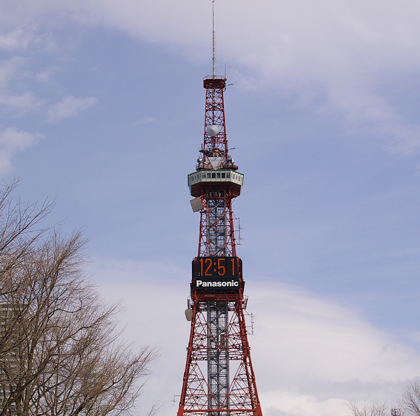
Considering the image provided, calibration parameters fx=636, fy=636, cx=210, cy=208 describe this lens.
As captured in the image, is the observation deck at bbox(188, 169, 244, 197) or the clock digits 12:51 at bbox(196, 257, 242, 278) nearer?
the clock digits 12:51 at bbox(196, 257, 242, 278)

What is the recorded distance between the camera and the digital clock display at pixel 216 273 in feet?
296

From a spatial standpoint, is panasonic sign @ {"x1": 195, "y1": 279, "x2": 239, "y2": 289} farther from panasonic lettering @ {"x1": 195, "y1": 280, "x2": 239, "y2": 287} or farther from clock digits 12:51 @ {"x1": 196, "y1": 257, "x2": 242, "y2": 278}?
clock digits 12:51 @ {"x1": 196, "y1": 257, "x2": 242, "y2": 278}

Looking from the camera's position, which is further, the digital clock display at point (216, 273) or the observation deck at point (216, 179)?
the observation deck at point (216, 179)

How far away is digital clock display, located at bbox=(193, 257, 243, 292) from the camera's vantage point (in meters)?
90.1

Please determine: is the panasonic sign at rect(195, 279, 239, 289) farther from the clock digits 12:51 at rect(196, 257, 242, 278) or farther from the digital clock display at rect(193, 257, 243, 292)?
the clock digits 12:51 at rect(196, 257, 242, 278)

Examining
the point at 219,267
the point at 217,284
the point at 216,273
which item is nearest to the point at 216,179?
the point at 219,267

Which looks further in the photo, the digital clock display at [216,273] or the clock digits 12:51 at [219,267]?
the clock digits 12:51 at [219,267]

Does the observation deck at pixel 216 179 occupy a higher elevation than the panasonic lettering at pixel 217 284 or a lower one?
higher

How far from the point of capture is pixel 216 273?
90.9 metres

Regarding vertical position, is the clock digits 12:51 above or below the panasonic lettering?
above

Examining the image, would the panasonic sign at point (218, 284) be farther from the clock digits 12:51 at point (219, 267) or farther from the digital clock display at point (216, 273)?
the clock digits 12:51 at point (219, 267)

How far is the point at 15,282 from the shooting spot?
23953 millimetres

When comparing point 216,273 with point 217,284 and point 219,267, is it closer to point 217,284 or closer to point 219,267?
point 219,267

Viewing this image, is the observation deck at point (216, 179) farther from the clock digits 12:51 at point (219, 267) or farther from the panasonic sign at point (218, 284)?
the panasonic sign at point (218, 284)
